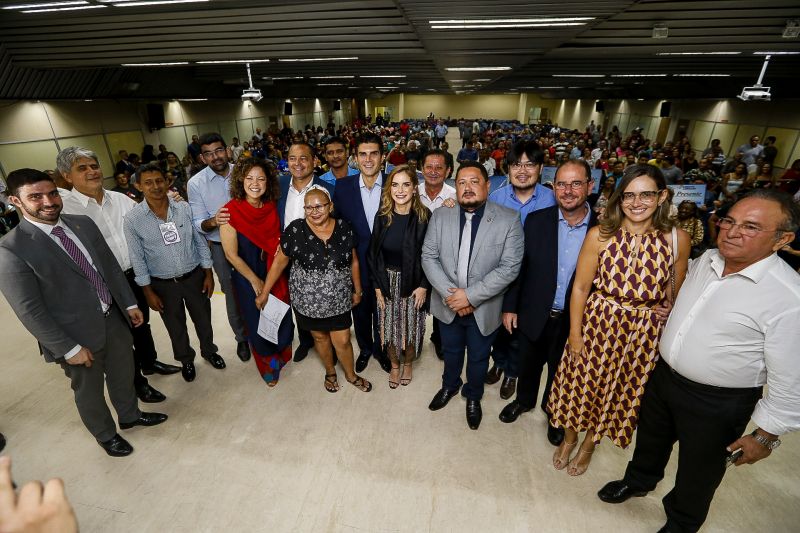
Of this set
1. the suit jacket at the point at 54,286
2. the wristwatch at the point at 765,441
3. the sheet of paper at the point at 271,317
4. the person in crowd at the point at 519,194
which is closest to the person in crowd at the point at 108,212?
the suit jacket at the point at 54,286

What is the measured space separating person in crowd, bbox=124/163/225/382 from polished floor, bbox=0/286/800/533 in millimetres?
567

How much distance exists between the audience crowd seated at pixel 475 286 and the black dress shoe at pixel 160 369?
2 centimetres

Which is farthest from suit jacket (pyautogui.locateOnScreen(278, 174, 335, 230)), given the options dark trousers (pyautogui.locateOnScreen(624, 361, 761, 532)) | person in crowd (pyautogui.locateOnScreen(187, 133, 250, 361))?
dark trousers (pyautogui.locateOnScreen(624, 361, 761, 532))

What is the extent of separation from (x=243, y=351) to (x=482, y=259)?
2450 mm

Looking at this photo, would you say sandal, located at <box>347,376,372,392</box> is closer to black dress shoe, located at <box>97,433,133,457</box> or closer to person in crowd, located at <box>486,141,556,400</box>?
person in crowd, located at <box>486,141,556,400</box>

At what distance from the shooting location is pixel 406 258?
260 centimetres

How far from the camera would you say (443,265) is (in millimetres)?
2463

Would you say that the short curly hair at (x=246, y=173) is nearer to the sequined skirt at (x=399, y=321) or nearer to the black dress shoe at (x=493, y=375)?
the sequined skirt at (x=399, y=321)

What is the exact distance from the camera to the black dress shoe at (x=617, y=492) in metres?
2.15

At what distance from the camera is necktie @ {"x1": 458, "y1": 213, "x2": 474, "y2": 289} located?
7.67 ft

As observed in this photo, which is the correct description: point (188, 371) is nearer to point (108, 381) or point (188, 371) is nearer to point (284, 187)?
point (108, 381)

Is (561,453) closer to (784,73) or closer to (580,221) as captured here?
(580,221)

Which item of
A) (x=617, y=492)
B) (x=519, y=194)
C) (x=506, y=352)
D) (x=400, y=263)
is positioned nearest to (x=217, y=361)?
(x=400, y=263)

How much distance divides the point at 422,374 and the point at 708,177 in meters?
6.13
